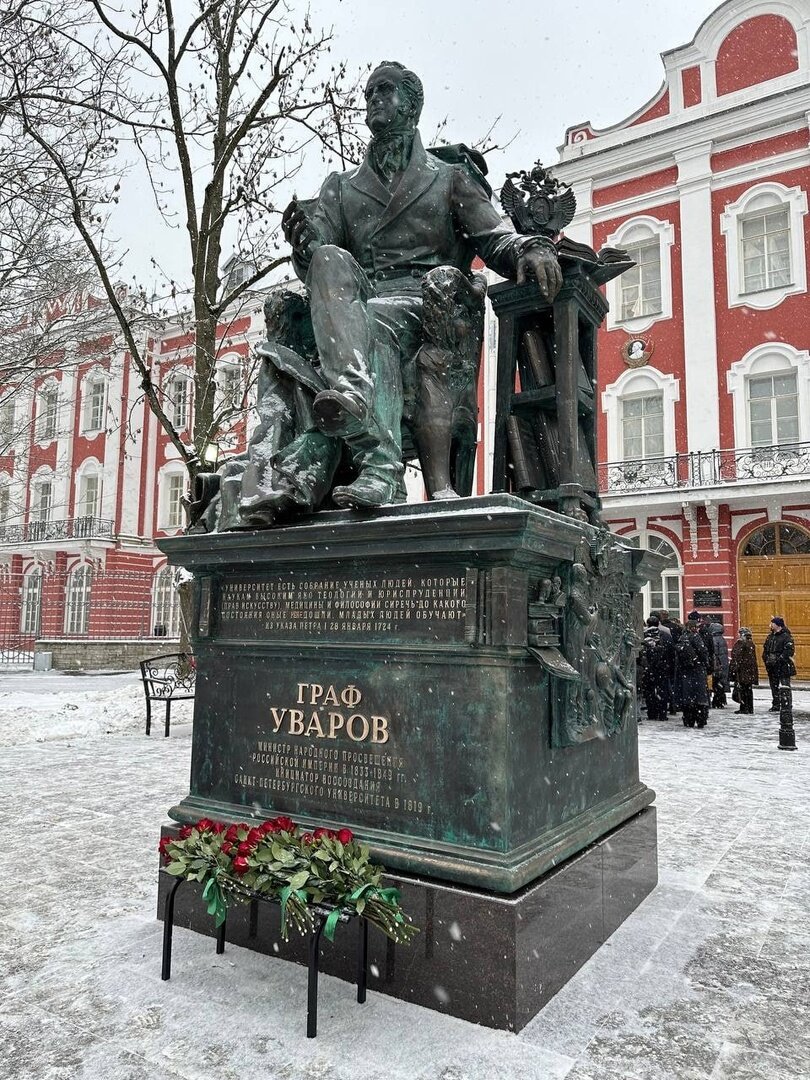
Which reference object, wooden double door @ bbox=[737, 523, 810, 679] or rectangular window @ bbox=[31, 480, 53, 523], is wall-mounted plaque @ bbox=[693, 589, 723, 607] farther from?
rectangular window @ bbox=[31, 480, 53, 523]

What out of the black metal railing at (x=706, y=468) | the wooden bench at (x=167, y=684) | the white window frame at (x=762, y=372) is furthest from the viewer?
the white window frame at (x=762, y=372)

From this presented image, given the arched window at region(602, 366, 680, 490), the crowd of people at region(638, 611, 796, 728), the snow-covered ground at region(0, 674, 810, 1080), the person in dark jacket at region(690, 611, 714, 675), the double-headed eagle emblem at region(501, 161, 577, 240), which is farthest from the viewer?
the arched window at region(602, 366, 680, 490)

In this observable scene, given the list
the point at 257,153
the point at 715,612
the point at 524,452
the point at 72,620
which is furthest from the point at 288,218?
the point at 72,620

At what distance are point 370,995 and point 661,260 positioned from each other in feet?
68.8

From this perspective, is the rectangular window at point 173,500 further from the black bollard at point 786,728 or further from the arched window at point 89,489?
the black bollard at point 786,728

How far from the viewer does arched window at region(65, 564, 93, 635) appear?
2983 centimetres

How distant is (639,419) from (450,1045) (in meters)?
19.7

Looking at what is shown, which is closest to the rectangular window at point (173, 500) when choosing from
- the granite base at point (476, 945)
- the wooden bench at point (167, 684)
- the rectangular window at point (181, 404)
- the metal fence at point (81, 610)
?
the rectangular window at point (181, 404)

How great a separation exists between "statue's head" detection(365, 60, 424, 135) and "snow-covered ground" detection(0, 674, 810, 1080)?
352cm

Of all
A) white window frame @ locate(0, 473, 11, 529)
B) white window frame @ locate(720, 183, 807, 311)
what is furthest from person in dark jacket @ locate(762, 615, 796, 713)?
white window frame @ locate(0, 473, 11, 529)

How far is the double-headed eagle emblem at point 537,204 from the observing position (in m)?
3.76

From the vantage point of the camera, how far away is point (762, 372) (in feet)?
62.2

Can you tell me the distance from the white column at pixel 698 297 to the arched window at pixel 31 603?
81.6 feet

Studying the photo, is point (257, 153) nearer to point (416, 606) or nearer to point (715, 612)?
point (416, 606)
